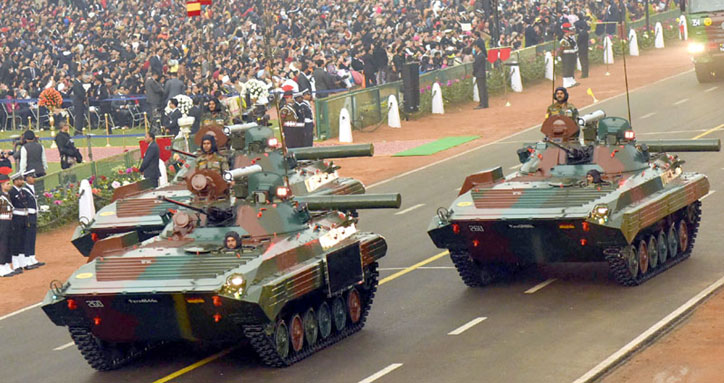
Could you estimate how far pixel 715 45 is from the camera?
46500 millimetres

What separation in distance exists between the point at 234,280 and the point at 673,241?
32.1ft

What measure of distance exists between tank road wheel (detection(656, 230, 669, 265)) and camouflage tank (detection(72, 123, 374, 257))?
5638mm

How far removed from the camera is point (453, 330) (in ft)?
70.6

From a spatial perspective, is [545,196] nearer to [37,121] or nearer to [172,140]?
[172,140]

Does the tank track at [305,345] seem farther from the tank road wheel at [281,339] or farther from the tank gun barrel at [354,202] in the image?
the tank gun barrel at [354,202]

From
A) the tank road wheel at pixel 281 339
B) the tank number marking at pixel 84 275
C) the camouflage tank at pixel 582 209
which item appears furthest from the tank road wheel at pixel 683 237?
the tank number marking at pixel 84 275

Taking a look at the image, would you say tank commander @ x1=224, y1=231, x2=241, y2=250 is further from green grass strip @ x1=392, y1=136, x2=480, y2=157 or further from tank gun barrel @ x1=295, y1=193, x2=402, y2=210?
green grass strip @ x1=392, y1=136, x2=480, y2=157

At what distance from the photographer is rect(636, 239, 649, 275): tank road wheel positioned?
24.0 m

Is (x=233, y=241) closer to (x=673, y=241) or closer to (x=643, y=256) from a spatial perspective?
(x=643, y=256)

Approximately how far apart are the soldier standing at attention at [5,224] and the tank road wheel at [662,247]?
41.0ft

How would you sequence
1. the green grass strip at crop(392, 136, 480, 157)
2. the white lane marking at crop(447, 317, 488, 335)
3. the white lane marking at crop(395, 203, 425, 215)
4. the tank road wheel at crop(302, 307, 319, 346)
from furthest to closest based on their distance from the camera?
the green grass strip at crop(392, 136, 480, 157)
the white lane marking at crop(395, 203, 425, 215)
the white lane marking at crop(447, 317, 488, 335)
the tank road wheel at crop(302, 307, 319, 346)

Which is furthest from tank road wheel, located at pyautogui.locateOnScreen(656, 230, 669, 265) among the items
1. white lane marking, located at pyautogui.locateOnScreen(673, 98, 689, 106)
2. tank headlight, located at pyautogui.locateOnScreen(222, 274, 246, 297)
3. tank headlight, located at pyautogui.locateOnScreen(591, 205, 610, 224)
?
white lane marking, located at pyautogui.locateOnScreen(673, 98, 689, 106)

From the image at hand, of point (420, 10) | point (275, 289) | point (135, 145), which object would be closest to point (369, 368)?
point (275, 289)

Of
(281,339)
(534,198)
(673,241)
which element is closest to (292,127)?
(673,241)
